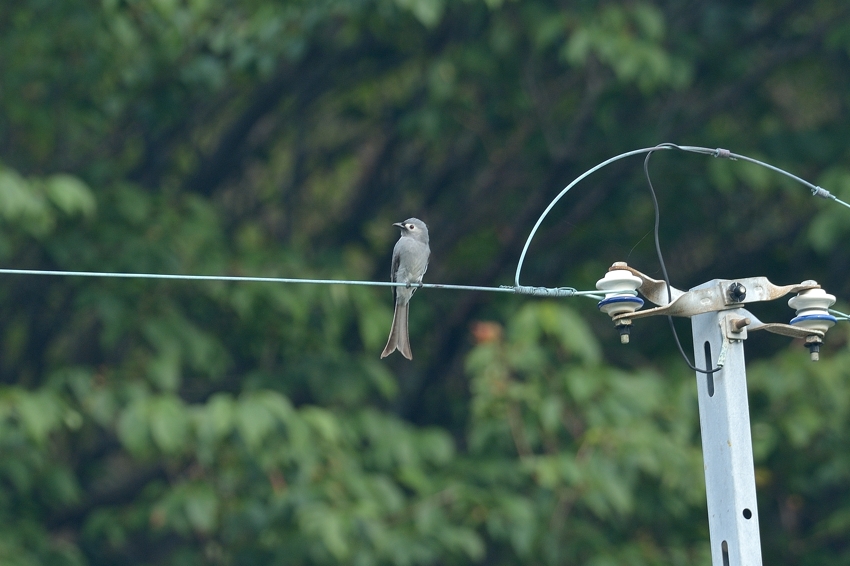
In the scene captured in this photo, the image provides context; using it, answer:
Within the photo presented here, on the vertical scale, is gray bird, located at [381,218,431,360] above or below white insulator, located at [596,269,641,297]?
above

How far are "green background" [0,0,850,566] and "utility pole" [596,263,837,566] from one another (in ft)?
8.60

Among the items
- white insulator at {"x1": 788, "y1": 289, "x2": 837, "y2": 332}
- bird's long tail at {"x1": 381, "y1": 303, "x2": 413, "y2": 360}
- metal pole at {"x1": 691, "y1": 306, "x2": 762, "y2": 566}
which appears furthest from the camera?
bird's long tail at {"x1": 381, "y1": 303, "x2": 413, "y2": 360}

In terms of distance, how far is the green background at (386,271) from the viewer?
6492mm

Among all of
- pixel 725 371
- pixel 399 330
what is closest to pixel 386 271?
pixel 399 330

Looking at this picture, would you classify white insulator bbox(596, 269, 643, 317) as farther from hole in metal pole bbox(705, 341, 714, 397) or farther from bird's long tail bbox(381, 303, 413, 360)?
bird's long tail bbox(381, 303, 413, 360)

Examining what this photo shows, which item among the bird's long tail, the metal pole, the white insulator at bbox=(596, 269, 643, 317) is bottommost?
the metal pole

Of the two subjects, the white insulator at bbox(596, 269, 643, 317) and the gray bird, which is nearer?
the white insulator at bbox(596, 269, 643, 317)

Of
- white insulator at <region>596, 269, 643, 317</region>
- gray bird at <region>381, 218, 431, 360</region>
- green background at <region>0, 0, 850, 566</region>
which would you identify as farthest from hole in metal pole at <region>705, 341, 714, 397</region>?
gray bird at <region>381, 218, 431, 360</region>

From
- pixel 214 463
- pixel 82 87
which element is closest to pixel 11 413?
pixel 214 463

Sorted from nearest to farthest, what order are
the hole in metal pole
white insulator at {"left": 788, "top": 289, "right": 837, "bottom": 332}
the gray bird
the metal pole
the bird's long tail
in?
the metal pole
the hole in metal pole
white insulator at {"left": 788, "top": 289, "right": 837, "bottom": 332}
the bird's long tail
the gray bird

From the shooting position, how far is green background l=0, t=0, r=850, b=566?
649cm

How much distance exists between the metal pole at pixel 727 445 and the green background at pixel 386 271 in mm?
2655

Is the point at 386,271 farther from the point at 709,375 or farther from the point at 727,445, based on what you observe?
the point at 727,445

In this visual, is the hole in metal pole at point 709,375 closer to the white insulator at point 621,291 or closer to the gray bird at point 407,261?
the white insulator at point 621,291
